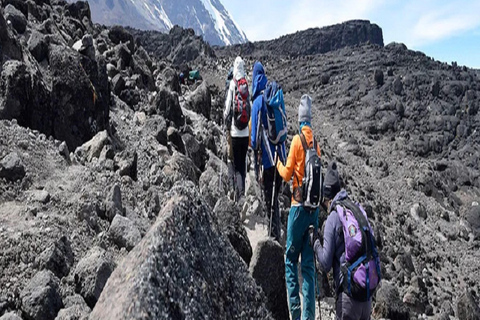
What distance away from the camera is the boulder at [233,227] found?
6137 mm

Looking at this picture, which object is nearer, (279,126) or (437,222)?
(279,126)

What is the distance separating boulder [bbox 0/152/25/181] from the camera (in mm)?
5746

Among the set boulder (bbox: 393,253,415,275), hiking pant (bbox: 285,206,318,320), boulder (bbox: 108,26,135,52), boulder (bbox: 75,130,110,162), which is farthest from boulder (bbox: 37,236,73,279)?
boulder (bbox: 108,26,135,52)

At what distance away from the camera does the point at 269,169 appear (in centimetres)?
665

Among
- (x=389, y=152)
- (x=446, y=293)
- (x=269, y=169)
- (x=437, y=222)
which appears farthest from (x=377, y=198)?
(x=269, y=169)

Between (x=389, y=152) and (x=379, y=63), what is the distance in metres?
24.7

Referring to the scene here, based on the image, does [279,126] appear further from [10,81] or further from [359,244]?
[10,81]

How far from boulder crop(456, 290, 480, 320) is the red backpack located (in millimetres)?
11275

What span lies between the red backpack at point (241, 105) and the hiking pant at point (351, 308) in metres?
3.68

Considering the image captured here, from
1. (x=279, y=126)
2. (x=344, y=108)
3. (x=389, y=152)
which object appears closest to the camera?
(x=279, y=126)

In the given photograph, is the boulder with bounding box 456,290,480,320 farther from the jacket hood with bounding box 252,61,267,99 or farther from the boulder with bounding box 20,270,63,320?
the boulder with bounding box 20,270,63,320

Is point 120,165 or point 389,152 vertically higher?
point 389,152

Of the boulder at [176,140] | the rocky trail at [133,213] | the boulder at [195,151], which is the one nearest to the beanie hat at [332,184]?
the rocky trail at [133,213]

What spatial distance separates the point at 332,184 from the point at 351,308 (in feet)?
4.30
